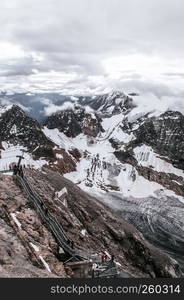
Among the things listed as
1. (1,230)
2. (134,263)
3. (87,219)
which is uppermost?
(1,230)

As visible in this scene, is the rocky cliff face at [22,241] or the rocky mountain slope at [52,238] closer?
the rocky cliff face at [22,241]

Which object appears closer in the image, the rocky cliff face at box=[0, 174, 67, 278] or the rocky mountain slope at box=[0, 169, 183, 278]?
the rocky cliff face at box=[0, 174, 67, 278]

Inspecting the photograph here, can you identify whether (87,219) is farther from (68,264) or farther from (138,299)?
(138,299)

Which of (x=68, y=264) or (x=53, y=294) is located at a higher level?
(x=53, y=294)

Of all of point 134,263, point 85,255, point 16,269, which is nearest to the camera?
point 16,269

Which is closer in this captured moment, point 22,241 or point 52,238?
point 22,241

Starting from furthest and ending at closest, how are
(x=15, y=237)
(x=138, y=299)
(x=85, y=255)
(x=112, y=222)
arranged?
(x=112, y=222)
(x=85, y=255)
(x=15, y=237)
(x=138, y=299)

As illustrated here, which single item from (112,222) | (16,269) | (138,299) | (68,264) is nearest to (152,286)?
(138,299)

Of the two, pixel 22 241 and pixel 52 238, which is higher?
pixel 22 241
